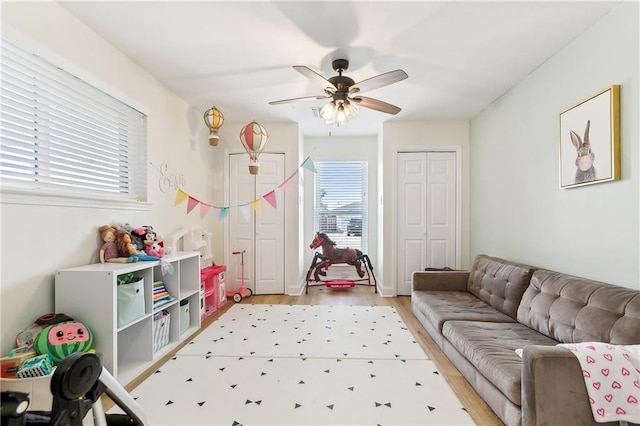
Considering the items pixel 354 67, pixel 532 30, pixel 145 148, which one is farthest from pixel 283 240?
pixel 532 30

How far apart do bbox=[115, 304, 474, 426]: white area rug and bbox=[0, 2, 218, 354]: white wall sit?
36.4 inches

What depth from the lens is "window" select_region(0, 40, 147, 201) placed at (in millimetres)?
1690

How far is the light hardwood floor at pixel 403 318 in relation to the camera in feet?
5.92

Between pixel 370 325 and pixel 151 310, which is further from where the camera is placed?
pixel 370 325

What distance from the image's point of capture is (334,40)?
2305 millimetres

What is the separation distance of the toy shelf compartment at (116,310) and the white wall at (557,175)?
3.31 metres

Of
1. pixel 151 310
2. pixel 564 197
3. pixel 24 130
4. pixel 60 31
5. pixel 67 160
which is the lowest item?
pixel 151 310

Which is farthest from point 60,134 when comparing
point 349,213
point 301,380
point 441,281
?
point 349,213

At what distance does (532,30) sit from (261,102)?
2681mm

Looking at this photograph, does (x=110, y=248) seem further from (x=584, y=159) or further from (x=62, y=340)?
(x=584, y=159)

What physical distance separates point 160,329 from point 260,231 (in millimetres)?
2045

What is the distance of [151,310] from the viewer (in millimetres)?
2342

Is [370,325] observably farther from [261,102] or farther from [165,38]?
[165,38]

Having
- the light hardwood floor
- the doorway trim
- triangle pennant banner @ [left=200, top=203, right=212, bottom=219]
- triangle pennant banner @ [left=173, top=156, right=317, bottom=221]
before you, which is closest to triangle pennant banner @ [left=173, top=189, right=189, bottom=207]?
triangle pennant banner @ [left=173, top=156, right=317, bottom=221]
